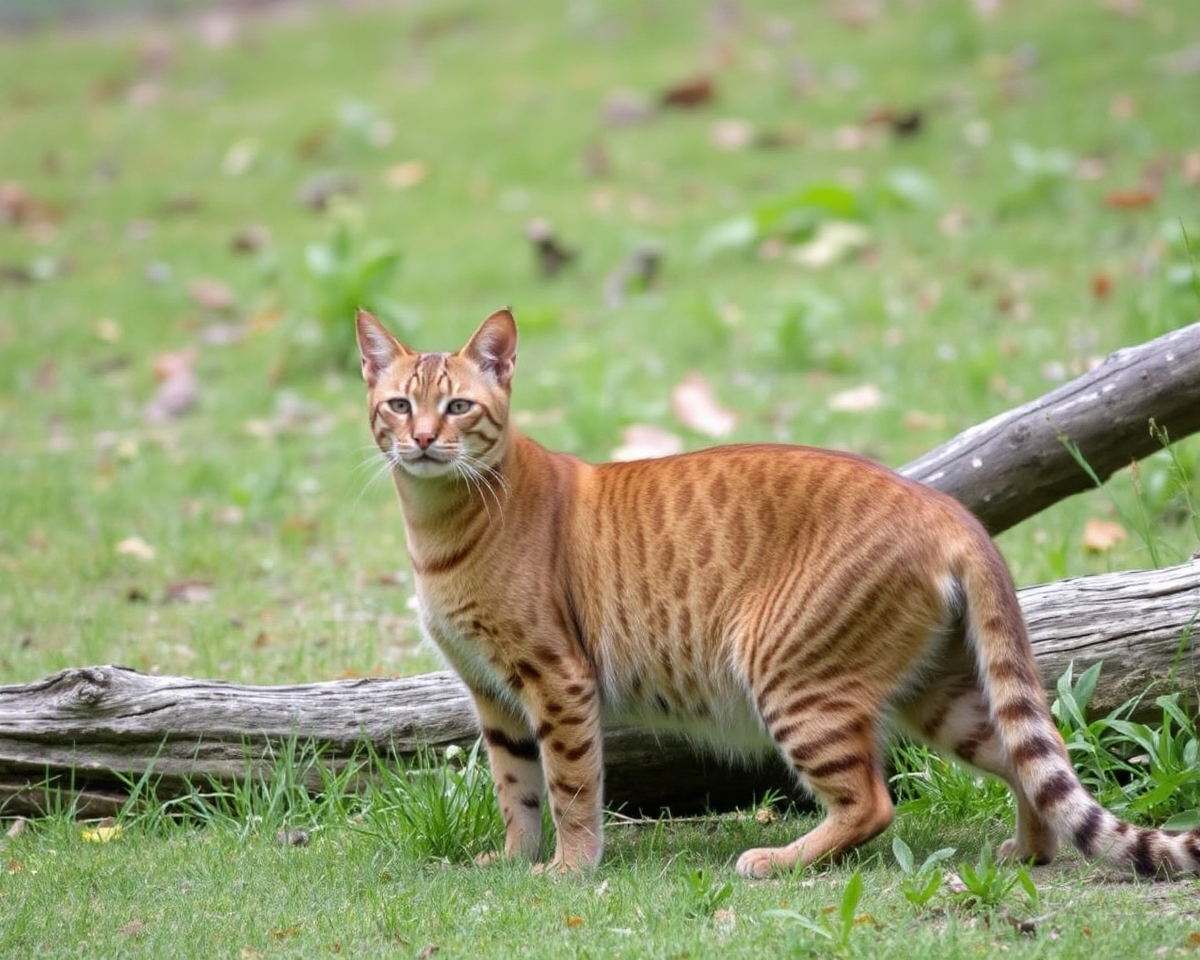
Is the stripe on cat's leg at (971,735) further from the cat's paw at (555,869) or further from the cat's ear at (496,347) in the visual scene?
the cat's ear at (496,347)

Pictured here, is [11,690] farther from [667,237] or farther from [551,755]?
[667,237]

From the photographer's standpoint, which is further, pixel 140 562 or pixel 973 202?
pixel 973 202

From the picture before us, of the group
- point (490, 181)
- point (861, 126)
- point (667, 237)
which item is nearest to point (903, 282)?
point (667, 237)

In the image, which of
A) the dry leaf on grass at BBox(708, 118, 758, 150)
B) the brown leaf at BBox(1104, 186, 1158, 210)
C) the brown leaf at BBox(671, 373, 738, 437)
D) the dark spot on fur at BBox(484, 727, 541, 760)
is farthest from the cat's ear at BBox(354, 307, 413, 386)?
the dry leaf on grass at BBox(708, 118, 758, 150)

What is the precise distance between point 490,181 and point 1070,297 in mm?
5824

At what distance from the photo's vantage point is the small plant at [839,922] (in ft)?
11.8

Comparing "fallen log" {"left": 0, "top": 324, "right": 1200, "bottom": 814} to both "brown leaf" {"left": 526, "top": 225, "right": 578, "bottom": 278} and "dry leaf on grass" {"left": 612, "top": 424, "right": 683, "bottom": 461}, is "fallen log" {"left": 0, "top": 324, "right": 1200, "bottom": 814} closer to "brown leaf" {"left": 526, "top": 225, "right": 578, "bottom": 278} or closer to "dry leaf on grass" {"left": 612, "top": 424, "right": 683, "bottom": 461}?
"dry leaf on grass" {"left": 612, "top": 424, "right": 683, "bottom": 461}

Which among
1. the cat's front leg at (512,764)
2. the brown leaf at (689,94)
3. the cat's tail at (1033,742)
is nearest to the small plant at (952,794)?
the cat's tail at (1033,742)

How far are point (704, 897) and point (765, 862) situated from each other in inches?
14.7

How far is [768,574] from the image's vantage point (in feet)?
14.9

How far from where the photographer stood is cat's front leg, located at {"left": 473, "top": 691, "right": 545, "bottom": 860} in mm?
4879

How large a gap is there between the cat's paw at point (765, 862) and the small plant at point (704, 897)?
24 centimetres

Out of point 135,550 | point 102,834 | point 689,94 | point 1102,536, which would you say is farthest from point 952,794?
point 689,94

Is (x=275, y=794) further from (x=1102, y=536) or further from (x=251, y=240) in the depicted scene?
(x=251, y=240)
